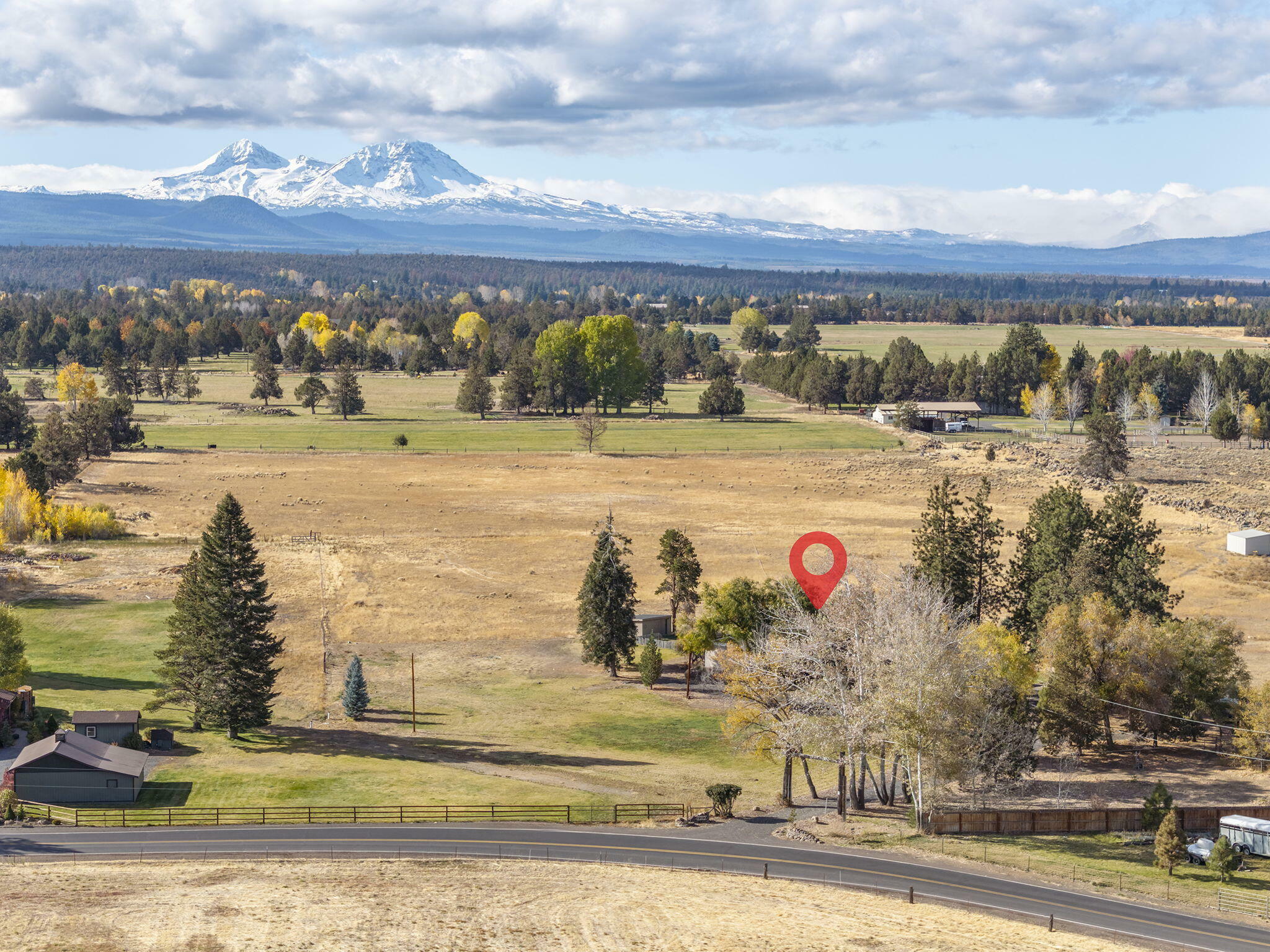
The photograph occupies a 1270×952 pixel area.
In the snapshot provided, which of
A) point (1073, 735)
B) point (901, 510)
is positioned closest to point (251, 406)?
point (901, 510)

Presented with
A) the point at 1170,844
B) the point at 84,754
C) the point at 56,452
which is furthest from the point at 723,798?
the point at 56,452

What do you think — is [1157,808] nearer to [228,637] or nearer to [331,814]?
[331,814]

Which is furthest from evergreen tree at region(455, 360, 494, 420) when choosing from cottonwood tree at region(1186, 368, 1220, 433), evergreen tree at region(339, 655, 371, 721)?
evergreen tree at region(339, 655, 371, 721)

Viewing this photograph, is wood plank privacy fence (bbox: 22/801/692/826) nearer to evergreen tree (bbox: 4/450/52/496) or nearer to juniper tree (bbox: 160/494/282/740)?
juniper tree (bbox: 160/494/282/740)

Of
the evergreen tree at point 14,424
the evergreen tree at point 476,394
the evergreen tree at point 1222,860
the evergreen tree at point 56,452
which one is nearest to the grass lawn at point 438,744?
the evergreen tree at point 1222,860

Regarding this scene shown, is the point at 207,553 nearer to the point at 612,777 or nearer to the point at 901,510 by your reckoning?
the point at 612,777
